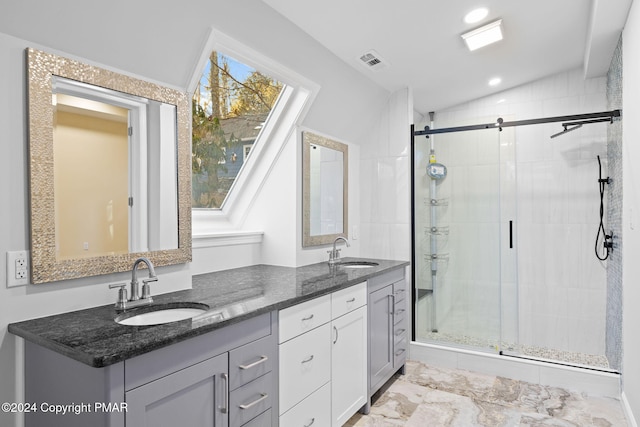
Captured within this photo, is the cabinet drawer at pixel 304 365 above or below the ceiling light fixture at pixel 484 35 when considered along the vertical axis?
below

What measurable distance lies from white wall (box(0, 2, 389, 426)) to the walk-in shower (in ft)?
2.35

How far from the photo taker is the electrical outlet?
1396mm

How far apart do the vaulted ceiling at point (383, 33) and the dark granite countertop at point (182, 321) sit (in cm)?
102

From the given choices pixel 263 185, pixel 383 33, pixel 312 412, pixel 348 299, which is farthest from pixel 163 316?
pixel 383 33

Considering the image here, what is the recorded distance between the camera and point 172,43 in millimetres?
1811

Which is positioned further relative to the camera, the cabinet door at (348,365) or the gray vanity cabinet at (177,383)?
the cabinet door at (348,365)

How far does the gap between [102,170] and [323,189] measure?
1.79 m

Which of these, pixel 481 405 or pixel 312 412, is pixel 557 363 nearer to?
pixel 481 405

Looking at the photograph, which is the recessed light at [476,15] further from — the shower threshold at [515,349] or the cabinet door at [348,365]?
the shower threshold at [515,349]

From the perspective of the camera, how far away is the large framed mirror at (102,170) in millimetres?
1474

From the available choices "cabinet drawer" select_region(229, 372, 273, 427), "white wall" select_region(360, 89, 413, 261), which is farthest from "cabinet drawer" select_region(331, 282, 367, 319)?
"white wall" select_region(360, 89, 413, 261)

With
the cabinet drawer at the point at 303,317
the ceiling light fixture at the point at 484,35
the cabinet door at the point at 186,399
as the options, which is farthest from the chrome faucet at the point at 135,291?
the ceiling light fixture at the point at 484,35

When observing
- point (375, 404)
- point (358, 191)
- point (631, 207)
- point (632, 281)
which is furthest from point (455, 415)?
point (358, 191)

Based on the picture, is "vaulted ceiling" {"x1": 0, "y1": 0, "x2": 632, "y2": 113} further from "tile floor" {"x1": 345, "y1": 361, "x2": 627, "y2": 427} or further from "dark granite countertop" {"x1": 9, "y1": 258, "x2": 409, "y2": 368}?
"tile floor" {"x1": 345, "y1": 361, "x2": 627, "y2": 427}
